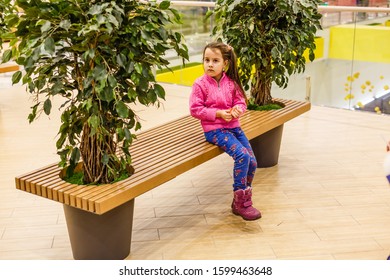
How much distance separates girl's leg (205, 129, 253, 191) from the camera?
3.63m

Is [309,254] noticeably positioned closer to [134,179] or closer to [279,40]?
[134,179]

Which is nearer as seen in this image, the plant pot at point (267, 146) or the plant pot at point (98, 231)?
the plant pot at point (98, 231)

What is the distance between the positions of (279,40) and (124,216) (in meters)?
1.93

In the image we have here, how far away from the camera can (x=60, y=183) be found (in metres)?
3.06

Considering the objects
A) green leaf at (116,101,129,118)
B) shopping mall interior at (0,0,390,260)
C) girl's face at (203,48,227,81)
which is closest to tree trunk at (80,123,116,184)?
green leaf at (116,101,129,118)

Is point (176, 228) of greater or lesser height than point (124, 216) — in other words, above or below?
below

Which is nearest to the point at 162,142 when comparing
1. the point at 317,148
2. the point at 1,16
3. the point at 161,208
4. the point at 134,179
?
the point at 161,208

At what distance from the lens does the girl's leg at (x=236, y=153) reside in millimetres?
3629

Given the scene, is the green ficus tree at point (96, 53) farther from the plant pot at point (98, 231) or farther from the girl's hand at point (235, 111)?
the girl's hand at point (235, 111)

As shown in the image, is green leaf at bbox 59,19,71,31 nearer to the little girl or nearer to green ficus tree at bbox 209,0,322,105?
the little girl

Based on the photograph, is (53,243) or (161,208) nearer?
(53,243)

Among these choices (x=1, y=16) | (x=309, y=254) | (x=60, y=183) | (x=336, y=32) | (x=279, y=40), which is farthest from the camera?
(x=336, y=32)

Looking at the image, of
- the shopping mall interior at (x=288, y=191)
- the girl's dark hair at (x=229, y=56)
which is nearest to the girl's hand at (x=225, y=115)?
the girl's dark hair at (x=229, y=56)

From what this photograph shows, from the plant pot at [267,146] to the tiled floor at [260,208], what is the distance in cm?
10
